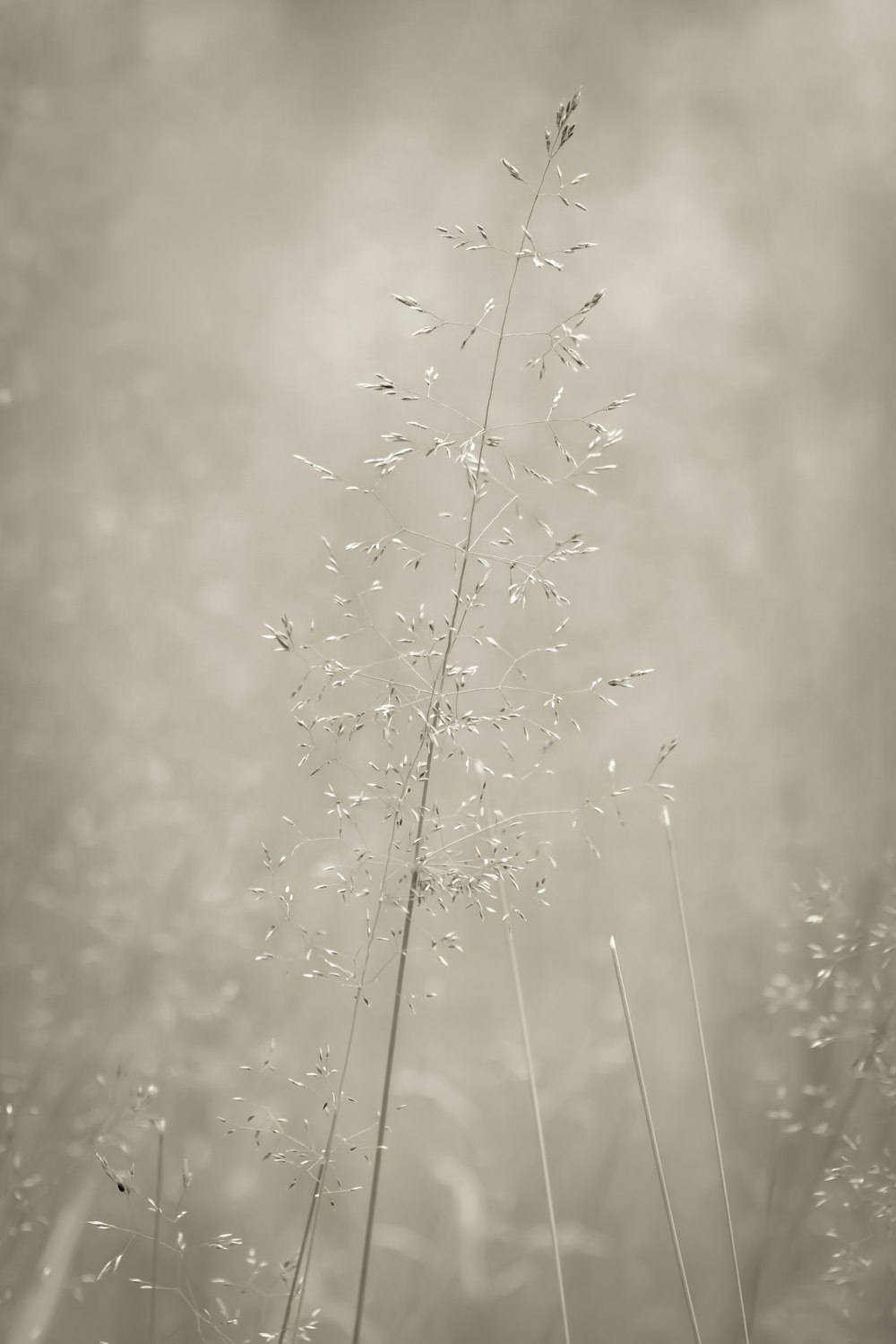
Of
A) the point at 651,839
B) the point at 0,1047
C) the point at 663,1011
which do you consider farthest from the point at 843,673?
the point at 0,1047

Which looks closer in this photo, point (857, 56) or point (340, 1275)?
point (340, 1275)

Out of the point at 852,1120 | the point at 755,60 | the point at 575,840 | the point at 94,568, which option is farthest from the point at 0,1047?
the point at 755,60

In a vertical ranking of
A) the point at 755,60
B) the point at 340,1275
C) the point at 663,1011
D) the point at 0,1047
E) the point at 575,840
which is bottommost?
the point at 340,1275

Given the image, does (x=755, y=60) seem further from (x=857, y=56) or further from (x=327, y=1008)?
(x=327, y=1008)

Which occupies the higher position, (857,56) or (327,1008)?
(857,56)

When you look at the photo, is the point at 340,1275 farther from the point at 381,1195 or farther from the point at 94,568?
the point at 94,568

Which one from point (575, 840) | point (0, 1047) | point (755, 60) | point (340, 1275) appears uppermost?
point (755, 60)
